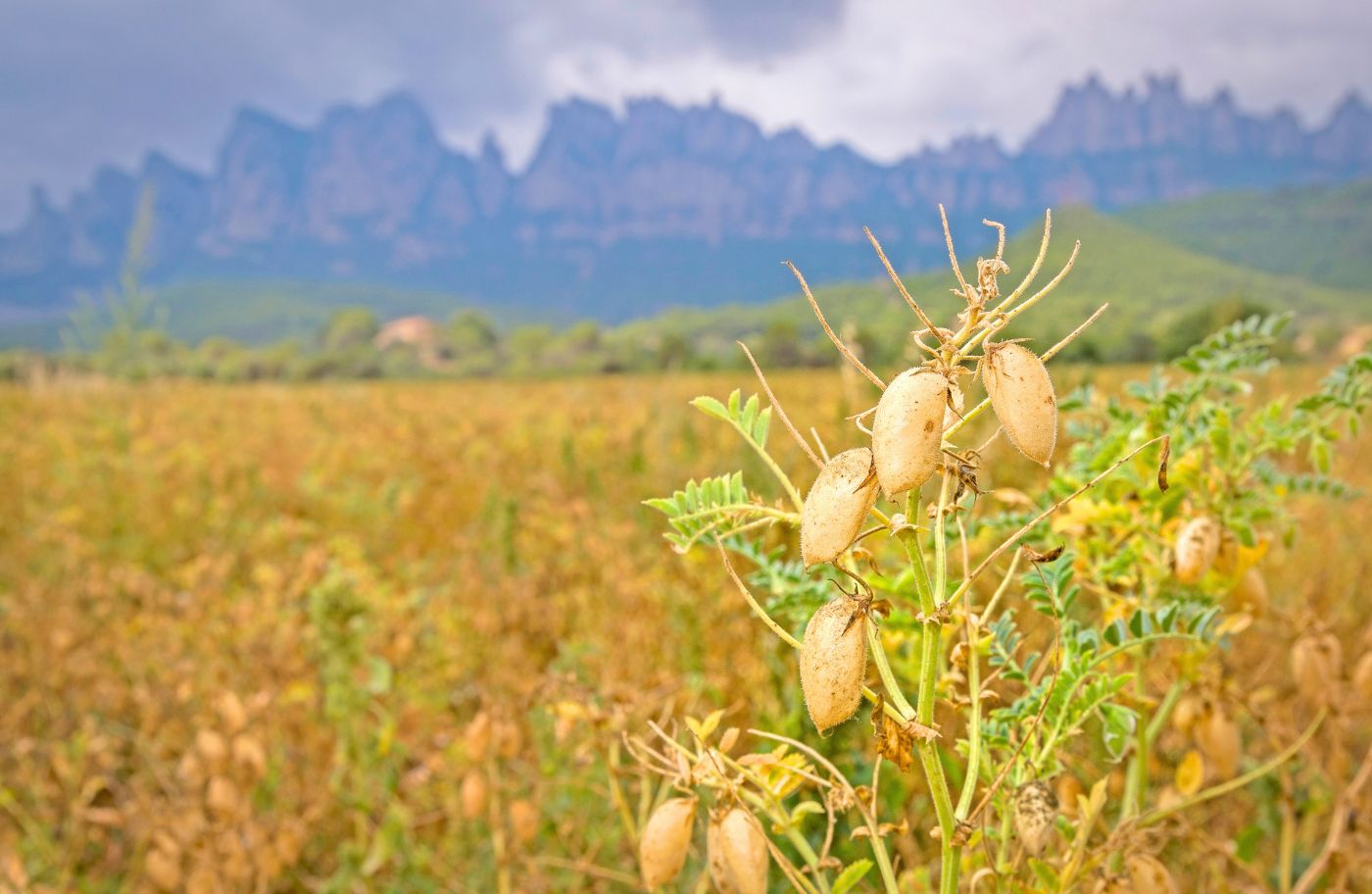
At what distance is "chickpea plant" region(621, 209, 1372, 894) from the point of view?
1.64ft

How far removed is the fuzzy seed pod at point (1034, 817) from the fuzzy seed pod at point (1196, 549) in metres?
0.33

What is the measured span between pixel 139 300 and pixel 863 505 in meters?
5.90

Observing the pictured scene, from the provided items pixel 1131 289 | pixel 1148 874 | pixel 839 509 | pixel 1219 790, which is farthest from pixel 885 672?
pixel 1131 289

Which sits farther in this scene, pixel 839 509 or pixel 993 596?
pixel 993 596

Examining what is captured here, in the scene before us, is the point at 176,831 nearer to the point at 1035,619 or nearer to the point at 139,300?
the point at 1035,619

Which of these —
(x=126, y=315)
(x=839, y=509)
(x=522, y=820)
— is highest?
(x=126, y=315)

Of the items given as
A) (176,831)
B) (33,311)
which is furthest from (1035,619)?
(33,311)

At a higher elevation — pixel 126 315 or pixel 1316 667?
pixel 126 315

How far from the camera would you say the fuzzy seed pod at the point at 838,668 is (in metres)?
0.52

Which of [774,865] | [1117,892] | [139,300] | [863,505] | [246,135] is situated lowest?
[774,865]

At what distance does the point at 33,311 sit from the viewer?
16912cm

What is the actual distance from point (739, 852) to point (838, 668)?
0.22 m

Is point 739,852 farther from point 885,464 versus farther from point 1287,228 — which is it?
point 1287,228

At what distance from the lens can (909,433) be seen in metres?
0.46
